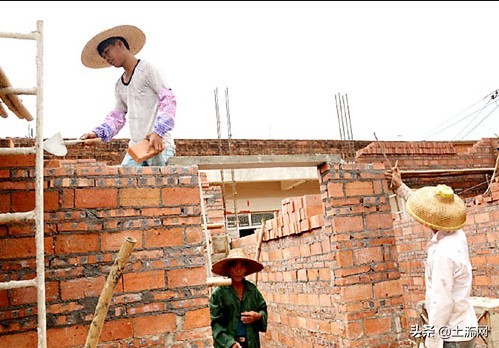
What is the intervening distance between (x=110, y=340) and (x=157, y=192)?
105 cm

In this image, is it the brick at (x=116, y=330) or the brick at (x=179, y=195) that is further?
the brick at (x=179, y=195)

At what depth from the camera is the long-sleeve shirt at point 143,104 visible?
12.1ft

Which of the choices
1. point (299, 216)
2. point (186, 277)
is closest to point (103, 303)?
point (186, 277)

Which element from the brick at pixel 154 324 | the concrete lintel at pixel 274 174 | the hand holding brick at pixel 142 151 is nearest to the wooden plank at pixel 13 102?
the hand holding brick at pixel 142 151

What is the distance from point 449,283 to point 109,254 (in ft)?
7.23

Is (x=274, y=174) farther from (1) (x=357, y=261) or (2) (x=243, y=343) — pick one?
(2) (x=243, y=343)

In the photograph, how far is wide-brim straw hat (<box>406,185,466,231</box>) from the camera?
120 inches

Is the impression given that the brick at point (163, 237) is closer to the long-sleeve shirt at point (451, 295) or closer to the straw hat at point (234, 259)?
the straw hat at point (234, 259)

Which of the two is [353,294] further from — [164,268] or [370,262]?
[164,268]

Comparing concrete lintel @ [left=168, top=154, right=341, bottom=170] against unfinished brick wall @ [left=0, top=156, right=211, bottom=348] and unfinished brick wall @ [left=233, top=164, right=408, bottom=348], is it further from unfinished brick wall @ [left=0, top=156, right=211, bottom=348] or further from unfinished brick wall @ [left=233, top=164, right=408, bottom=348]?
unfinished brick wall @ [left=0, top=156, right=211, bottom=348]

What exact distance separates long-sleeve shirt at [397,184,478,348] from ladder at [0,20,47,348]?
7.12 feet

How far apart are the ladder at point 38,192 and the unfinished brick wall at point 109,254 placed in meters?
0.73


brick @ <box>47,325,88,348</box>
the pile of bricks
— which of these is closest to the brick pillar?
the pile of bricks

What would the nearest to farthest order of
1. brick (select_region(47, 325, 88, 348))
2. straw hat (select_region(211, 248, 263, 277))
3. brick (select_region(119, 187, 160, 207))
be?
1. brick (select_region(47, 325, 88, 348))
2. brick (select_region(119, 187, 160, 207))
3. straw hat (select_region(211, 248, 263, 277))
